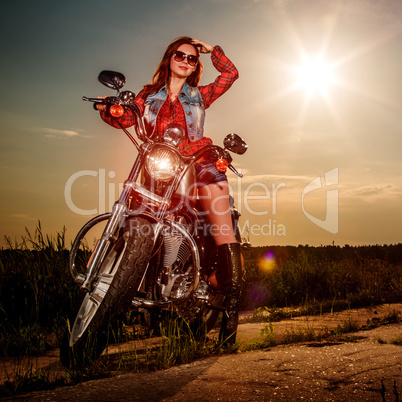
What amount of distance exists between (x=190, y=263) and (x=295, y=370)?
3.78 feet

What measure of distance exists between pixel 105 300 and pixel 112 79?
4.89ft

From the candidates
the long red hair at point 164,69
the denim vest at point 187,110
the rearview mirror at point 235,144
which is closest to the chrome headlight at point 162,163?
the rearview mirror at point 235,144

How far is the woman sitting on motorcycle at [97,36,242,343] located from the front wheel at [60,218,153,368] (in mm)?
891

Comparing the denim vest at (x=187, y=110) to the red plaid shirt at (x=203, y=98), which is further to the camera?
the denim vest at (x=187, y=110)

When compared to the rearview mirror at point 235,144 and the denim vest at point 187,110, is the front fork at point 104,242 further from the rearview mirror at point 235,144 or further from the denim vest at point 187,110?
the denim vest at point 187,110

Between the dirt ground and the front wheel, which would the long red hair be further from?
the dirt ground

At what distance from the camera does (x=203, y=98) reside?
4.33 m

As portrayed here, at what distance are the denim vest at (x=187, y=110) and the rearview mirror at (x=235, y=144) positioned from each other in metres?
0.62

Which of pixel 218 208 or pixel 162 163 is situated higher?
pixel 162 163

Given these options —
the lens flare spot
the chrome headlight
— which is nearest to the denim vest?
the chrome headlight

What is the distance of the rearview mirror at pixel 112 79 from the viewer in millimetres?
3012

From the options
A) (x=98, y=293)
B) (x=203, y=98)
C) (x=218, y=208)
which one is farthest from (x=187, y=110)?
(x=98, y=293)

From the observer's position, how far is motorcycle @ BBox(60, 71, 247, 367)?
111 inches

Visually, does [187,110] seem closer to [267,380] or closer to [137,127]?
[137,127]
